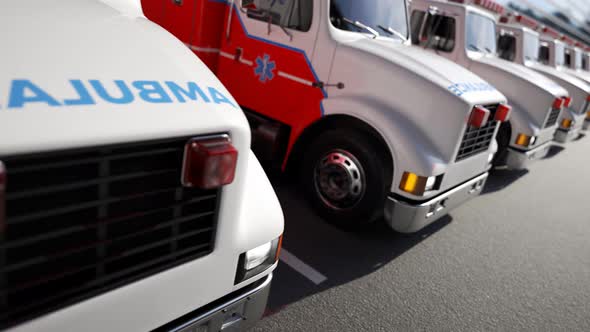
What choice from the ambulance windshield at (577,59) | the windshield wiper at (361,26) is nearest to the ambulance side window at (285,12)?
the windshield wiper at (361,26)

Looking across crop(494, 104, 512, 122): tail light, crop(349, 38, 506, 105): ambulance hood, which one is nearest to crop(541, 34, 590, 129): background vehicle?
crop(494, 104, 512, 122): tail light

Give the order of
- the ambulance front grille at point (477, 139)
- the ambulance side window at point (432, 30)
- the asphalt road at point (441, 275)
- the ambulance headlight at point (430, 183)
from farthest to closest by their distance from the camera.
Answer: the ambulance side window at point (432, 30), the ambulance front grille at point (477, 139), the ambulance headlight at point (430, 183), the asphalt road at point (441, 275)

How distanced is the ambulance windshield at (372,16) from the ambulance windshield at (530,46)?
188 inches

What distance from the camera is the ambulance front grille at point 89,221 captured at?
→ 3.59ft

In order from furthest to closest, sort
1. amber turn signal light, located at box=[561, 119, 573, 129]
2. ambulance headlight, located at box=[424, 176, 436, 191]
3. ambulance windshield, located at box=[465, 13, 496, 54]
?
amber turn signal light, located at box=[561, 119, 573, 129] < ambulance windshield, located at box=[465, 13, 496, 54] < ambulance headlight, located at box=[424, 176, 436, 191]

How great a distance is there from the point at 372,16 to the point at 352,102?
1.05 m

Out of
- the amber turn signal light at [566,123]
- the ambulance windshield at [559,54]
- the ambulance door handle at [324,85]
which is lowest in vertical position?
the amber turn signal light at [566,123]

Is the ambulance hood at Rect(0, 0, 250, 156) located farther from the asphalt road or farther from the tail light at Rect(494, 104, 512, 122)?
the tail light at Rect(494, 104, 512, 122)

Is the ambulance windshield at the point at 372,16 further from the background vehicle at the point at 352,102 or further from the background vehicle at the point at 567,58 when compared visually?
the background vehicle at the point at 567,58

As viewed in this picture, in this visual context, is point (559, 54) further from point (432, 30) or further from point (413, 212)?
point (413, 212)

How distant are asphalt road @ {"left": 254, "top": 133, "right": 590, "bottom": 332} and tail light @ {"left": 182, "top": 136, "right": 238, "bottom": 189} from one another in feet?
4.89

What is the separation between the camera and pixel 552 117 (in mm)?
6273

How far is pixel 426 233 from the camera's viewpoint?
4.18 m

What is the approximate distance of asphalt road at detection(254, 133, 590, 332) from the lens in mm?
2828
